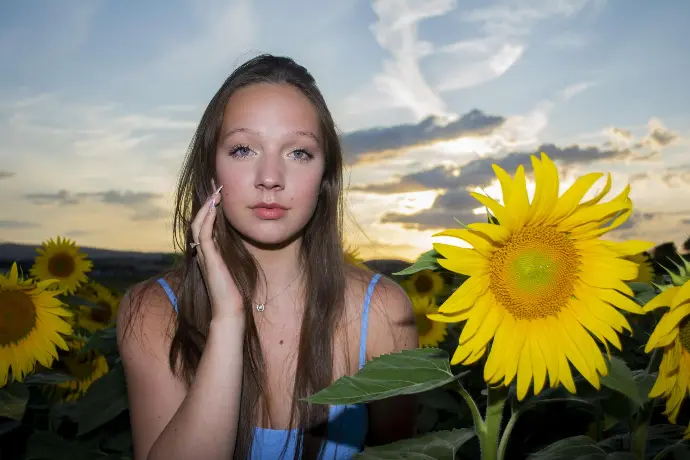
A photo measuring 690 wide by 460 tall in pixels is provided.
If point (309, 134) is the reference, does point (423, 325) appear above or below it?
below

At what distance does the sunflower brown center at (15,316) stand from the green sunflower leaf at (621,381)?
2990 millimetres

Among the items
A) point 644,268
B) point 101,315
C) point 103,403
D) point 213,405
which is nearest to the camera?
point 213,405

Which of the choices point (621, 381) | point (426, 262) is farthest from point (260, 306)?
point (621, 381)

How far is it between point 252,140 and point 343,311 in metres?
0.89

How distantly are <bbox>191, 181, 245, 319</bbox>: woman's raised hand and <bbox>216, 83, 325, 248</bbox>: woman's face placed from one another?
0.26 feet

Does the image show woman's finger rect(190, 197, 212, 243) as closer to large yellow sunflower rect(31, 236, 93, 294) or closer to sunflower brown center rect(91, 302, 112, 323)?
sunflower brown center rect(91, 302, 112, 323)

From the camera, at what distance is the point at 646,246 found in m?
1.35

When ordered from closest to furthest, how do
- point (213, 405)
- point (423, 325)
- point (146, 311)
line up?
point (213, 405)
point (146, 311)
point (423, 325)

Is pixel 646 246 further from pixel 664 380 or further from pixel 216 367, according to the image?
pixel 216 367

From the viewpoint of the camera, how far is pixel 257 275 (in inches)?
115

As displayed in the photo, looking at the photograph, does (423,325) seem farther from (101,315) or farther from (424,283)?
(101,315)

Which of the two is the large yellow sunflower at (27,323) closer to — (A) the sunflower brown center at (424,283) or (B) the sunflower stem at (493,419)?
(B) the sunflower stem at (493,419)

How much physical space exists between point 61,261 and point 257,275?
14.0 ft

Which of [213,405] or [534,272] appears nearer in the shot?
[534,272]
